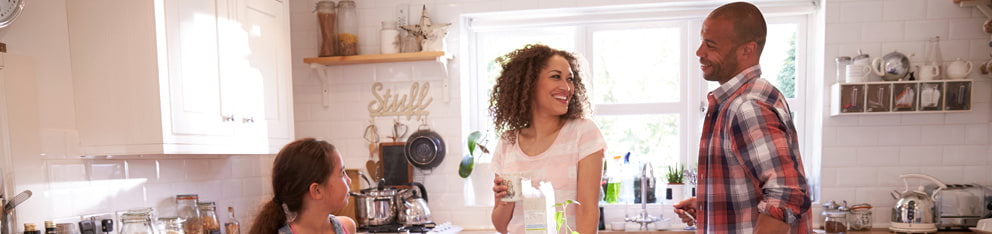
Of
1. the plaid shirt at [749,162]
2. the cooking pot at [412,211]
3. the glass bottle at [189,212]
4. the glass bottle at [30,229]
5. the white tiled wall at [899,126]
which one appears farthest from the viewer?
the cooking pot at [412,211]

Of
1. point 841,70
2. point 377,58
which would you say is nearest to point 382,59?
point 377,58

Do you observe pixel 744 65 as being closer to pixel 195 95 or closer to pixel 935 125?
pixel 195 95

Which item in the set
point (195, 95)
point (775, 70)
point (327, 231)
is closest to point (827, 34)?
point (775, 70)

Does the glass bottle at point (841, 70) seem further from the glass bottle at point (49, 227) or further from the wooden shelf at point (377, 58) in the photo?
the glass bottle at point (49, 227)

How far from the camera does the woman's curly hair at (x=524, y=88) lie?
175 centimetres

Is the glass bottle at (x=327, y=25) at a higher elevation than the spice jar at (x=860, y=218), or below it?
higher

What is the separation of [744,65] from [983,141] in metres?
2.21

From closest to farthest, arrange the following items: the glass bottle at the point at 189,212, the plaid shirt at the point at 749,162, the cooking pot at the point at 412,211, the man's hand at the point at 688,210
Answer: the plaid shirt at the point at 749,162, the man's hand at the point at 688,210, the glass bottle at the point at 189,212, the cooking pot at the point at 412,211

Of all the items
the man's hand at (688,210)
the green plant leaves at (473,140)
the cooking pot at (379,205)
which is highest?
the green plant leaves at (473,140)

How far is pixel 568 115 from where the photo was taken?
1745 mm

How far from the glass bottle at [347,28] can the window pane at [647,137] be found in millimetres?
1404

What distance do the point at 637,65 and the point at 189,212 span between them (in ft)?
7.61

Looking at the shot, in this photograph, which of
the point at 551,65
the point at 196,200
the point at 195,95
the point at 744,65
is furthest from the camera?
the point at 196,200

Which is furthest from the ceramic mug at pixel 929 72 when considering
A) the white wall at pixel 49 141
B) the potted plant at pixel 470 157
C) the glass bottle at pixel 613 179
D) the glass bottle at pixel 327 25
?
the white wall at pixel 49 141
